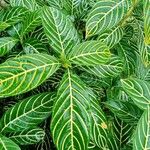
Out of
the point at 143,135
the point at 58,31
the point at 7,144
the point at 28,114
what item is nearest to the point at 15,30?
the point at 58,31

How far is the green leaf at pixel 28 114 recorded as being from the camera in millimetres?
1536

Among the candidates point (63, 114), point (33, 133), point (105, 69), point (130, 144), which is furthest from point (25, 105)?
point (130, 144)

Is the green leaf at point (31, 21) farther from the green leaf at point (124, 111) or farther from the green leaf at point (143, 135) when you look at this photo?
the green leaf at point (143, 135)

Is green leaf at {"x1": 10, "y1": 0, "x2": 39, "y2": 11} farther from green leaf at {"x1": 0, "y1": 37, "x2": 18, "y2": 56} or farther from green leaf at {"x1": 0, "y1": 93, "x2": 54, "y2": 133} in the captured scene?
green leaf at {"x1": 0, "y1": 93, "x2": 54, "y2": 133}

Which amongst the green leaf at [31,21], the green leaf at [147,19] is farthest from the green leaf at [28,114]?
the green leaf at [147,19]

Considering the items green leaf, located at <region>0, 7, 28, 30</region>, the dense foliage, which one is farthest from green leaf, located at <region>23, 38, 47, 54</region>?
green leaf, located at <region>0, 7, 28, 30</region>

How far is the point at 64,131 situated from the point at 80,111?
0.09 metres

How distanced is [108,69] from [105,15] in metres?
0.21

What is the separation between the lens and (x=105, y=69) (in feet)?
5.08

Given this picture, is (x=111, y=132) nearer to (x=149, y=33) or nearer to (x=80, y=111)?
(x=80, y=111)

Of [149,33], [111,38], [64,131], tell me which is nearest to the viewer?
[64,131]

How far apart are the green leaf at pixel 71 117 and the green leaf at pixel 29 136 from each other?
0.23 meters

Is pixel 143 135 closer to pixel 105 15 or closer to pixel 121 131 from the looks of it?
pixel 121 131

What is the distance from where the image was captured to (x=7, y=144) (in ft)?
4.78
